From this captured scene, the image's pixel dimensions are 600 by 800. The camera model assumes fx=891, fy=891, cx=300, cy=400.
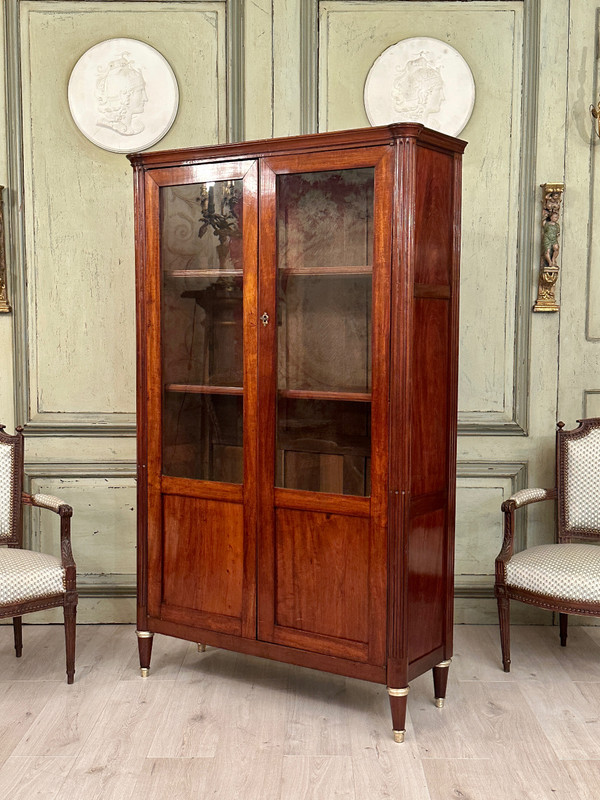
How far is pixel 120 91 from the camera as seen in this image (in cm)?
412

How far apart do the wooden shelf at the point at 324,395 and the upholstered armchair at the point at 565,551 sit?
1.00 m

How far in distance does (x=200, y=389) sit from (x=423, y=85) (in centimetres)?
177

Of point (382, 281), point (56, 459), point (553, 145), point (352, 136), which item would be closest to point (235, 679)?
point (56, 459)

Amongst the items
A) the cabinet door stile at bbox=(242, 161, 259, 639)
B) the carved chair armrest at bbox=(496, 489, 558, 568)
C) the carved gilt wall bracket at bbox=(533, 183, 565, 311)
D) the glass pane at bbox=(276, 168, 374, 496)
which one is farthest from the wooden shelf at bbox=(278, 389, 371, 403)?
the carved gilt wall bracket at bbox=(533, 183, 565, 311)

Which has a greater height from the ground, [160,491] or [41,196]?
[41,196]

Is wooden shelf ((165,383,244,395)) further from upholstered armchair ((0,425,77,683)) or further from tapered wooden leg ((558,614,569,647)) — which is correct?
tapered wooden leg ((558,614,569,647))

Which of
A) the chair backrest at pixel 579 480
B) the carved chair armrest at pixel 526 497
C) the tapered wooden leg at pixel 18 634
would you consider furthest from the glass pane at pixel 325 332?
the tapered wooden leg at pixel 18 634

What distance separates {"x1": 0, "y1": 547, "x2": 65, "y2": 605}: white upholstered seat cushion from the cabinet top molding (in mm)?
1635

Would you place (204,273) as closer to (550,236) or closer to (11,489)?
(11,489)

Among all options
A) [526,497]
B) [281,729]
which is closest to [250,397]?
[281,729]

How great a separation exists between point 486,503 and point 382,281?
1.62 m

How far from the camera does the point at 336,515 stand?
125 inches

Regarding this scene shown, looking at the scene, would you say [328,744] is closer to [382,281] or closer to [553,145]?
[382,281]

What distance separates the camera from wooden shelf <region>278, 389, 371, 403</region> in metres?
3.10
